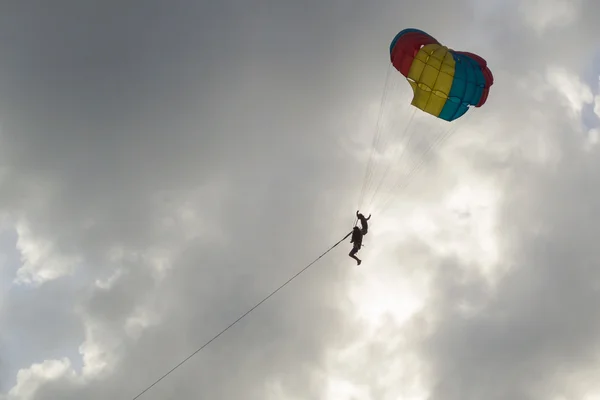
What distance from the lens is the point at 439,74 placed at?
3133 cm

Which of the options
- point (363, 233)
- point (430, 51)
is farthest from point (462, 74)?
point (363, 233)

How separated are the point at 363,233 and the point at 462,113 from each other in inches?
340

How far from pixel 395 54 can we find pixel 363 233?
9808mm

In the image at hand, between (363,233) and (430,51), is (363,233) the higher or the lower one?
the lower one

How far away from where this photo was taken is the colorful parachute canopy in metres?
31.3

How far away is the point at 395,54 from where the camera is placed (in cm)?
3225

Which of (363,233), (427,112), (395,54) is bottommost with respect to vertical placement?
(363,233)

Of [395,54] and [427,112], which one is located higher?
[395,54]

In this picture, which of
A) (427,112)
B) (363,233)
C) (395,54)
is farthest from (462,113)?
(363,233)

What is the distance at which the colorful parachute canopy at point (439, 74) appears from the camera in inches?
1234

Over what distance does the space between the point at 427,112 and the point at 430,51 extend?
127 inches

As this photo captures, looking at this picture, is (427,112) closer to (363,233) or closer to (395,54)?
(395,54)

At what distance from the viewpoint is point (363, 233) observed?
31672mm

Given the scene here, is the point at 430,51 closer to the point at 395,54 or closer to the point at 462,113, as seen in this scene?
the point at 395,54
